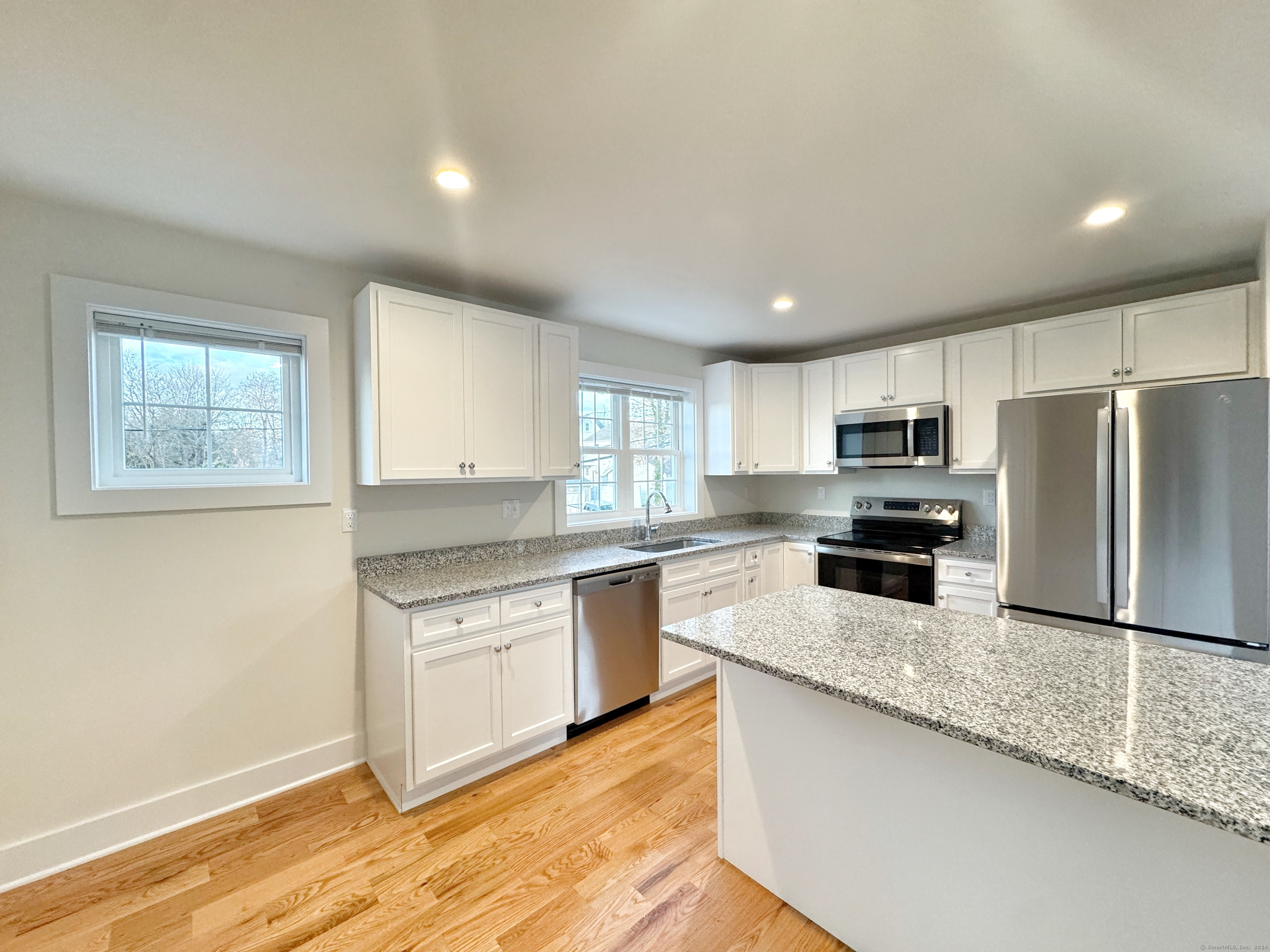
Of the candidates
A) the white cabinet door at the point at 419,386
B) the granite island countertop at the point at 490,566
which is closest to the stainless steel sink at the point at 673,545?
the granite island countertop at the point at 490,566

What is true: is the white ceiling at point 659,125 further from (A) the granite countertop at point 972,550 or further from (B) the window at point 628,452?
(A) the granite countertop at point 972,550

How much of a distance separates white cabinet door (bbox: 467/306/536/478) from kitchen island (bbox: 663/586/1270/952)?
4.73ft

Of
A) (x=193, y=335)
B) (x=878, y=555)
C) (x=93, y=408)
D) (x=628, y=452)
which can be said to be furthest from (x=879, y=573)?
(x=93, y=408)

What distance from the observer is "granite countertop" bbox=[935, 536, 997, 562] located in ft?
9.73

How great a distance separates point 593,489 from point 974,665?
2.64 m

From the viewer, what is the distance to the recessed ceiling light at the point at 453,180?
168 cm

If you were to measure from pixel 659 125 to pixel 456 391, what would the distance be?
156 cm

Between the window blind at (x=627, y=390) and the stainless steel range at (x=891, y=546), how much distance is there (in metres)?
1.58

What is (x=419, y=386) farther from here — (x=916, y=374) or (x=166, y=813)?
(x=916, y=374)

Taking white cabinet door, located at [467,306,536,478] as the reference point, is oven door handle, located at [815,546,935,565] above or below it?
below

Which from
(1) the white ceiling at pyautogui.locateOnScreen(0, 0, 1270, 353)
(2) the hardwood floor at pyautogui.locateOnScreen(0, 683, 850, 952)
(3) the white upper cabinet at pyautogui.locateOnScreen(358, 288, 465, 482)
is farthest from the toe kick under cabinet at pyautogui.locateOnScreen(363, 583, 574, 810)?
(1) the white ceiling at pyautogui.locateOnScreen(0, 0, 1270, 353)

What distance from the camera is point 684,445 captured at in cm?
428

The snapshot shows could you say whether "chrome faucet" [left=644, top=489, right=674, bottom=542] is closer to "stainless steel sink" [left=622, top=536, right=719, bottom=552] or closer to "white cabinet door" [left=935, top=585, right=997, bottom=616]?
"stainless steel sink" [left=622, top=536, right=719, bottom=552]

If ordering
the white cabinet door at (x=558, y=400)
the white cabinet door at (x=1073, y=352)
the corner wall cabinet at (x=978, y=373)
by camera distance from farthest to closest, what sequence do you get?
the white cabinet door at (x=558, y=400) < the white cabinet door at (x=1073, y=352) < the corner wall cabinet at (x=978, y=373)
